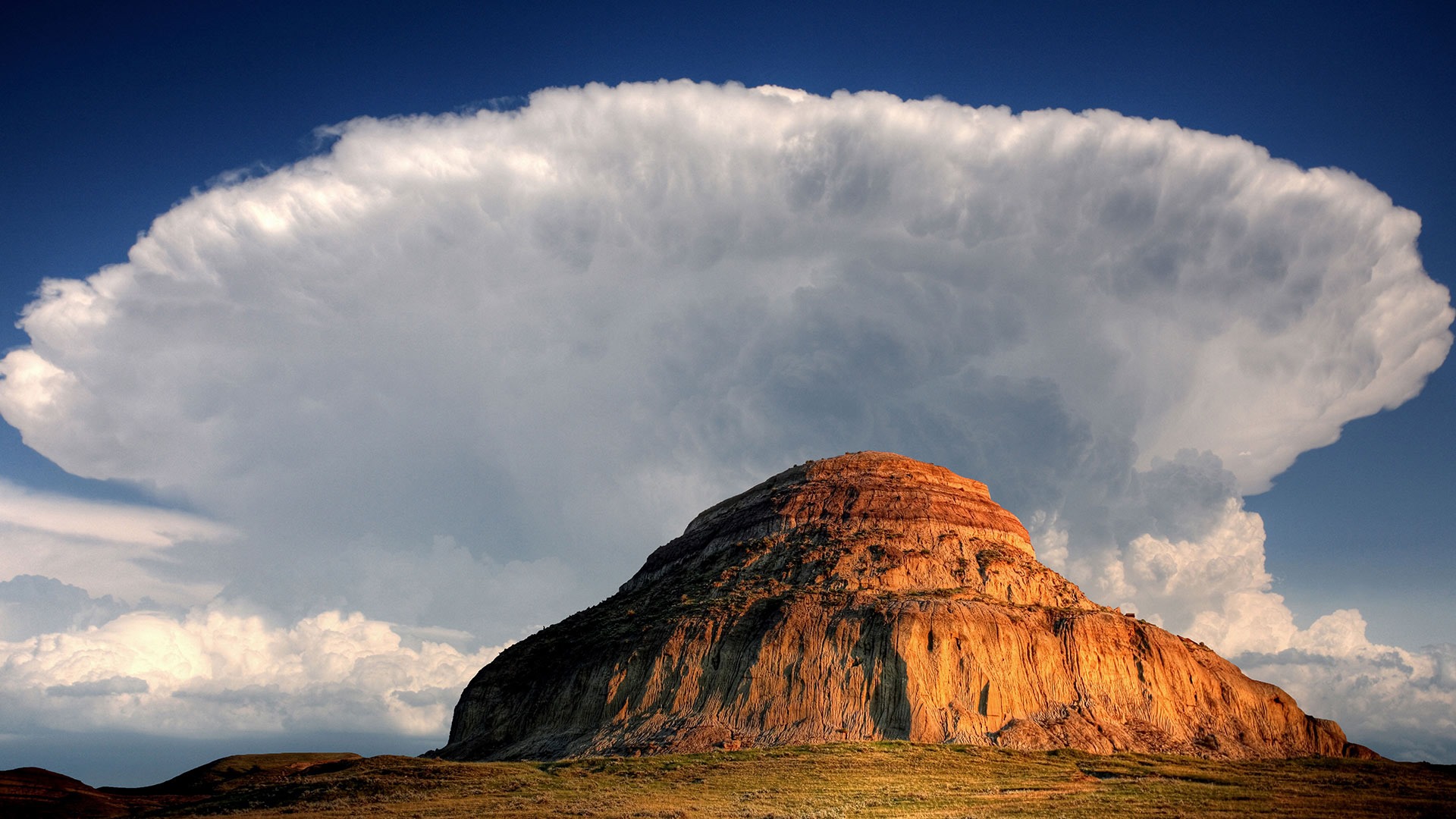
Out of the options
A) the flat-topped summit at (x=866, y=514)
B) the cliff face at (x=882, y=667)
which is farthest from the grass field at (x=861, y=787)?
the flat-topped summit at (x=866, y=514)

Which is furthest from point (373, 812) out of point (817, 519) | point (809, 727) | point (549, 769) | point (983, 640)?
point (817, 519)

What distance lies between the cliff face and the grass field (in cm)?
488

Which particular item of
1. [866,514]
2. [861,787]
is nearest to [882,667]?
[861,787]

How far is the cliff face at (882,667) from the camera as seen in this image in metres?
70.0

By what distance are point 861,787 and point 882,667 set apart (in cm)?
1675

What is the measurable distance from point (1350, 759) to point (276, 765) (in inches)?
3269

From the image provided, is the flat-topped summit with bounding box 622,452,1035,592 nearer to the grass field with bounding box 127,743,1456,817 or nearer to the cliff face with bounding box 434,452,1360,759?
the cliff face with bounding box 434,452,1360,759

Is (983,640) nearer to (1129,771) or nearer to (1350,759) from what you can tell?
(1129,771)

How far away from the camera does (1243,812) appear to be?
147ft

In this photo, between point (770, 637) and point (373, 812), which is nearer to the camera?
point (373, 812)

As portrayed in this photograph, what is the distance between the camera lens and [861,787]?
55.3 meters

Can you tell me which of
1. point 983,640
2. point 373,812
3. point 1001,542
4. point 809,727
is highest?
point 1001,542

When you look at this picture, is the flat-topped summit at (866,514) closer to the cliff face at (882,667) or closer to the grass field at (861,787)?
the cliff face at (882,667)

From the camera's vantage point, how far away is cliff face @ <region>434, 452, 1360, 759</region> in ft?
230
